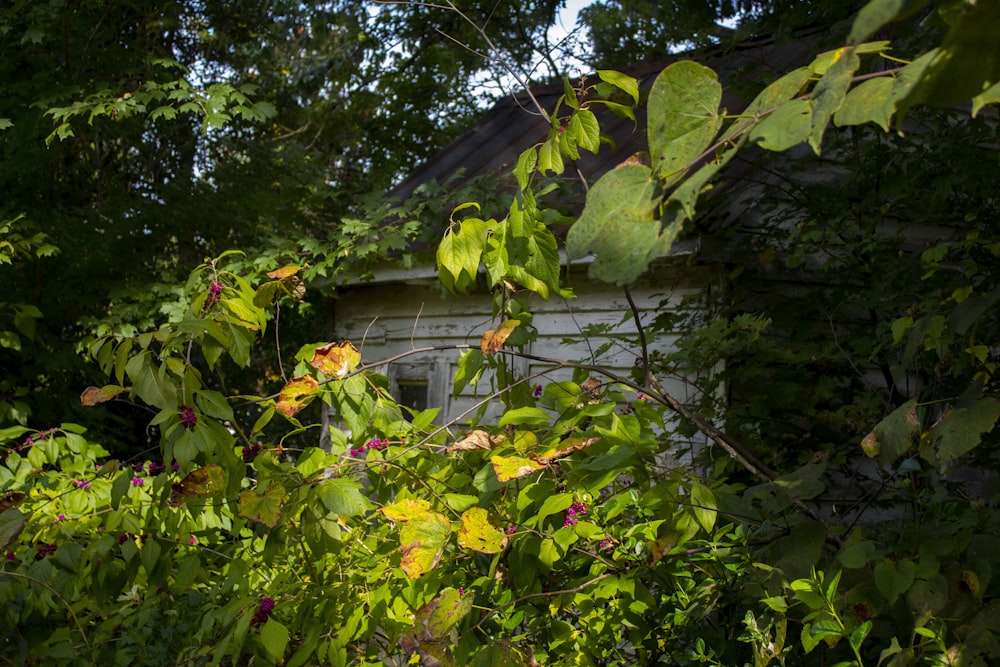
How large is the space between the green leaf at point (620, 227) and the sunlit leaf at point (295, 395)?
1.08m

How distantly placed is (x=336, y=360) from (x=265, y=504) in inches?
13.9

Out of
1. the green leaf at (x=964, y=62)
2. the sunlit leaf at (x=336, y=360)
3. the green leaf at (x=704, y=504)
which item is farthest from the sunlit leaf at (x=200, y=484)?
the green leaf at (x=964, y=62)

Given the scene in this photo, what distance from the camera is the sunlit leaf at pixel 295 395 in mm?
1869

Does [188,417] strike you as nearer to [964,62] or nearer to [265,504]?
[265,504]

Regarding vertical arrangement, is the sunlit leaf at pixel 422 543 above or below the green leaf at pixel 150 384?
below

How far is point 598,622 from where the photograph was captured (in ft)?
6.50

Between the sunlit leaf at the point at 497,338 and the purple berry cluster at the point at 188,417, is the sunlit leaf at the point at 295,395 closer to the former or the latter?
the purple berry cluster at the point at 188,417

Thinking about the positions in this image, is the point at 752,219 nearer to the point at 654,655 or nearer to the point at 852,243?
the point at 852,243

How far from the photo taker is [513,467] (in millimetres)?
1645

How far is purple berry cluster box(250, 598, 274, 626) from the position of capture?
218 centimetres

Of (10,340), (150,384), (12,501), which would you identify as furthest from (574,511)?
(10,340)

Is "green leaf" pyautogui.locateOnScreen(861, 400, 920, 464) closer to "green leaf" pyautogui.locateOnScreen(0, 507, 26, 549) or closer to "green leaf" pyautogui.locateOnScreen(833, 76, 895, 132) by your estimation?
"green leaf" pyautogui.locateOnScreen(833, 76, 895, 132)

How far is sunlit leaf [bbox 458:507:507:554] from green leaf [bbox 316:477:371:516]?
0.84 ft

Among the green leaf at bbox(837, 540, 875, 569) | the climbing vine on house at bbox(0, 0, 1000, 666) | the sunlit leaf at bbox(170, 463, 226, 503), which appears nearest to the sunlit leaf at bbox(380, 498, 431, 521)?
the climbing vine on house at bbox(0, 0, 1000, 666)
